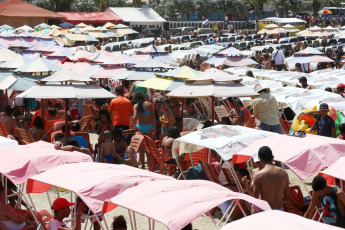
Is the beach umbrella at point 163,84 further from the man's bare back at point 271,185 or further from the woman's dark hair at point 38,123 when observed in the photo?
the man's bare back at point 271,185

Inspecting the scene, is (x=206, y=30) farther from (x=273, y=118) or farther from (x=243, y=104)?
(x=273, y=118)

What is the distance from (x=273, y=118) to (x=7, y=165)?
521 centimetres

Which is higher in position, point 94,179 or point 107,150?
point 94,179

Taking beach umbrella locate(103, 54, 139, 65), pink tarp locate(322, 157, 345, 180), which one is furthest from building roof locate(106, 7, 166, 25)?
pink tarp locate(322, 157, 345, 180)

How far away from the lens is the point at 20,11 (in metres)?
48.4

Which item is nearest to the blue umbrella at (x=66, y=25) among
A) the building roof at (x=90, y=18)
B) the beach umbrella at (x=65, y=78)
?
the building roof at (x=90, y=18)

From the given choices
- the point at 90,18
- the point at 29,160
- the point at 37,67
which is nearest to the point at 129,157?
the point at 29,160

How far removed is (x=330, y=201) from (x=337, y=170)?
373mm

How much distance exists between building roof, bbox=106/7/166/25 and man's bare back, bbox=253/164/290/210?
46552 millimetres

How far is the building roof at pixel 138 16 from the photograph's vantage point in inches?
2068

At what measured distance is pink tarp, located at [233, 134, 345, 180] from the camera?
6.87 meters

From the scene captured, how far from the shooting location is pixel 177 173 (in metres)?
10.2

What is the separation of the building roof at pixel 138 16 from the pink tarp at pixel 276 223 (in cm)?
4859

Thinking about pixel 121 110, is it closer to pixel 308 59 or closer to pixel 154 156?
pixel 154 156
